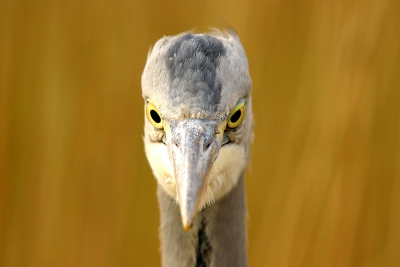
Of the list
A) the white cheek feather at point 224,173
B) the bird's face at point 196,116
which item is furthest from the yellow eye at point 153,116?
A: the white cheek feather at point 224,173

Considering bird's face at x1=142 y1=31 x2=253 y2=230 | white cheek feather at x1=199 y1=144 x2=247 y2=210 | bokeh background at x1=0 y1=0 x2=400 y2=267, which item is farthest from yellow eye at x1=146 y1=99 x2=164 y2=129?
bokeh background at x1=0 y1=0 x2=400 y2=267

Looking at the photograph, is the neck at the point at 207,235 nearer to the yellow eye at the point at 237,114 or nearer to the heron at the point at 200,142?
the heron at the point at 200,142

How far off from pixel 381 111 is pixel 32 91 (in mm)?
978

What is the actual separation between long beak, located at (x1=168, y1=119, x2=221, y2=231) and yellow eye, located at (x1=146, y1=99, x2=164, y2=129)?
0.17 feet

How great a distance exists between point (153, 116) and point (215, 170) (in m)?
0.12

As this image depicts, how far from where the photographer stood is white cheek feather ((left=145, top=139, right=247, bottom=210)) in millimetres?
733

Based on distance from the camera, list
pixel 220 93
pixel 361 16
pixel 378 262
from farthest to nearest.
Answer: pixel 378 262, pixel 361 16, pixel 220 93

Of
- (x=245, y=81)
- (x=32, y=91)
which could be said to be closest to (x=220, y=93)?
(x=245, y=81)

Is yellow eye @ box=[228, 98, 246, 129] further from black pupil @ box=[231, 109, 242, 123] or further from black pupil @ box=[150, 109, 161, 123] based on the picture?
black pupil @ box=[150, 109, 161, 123]

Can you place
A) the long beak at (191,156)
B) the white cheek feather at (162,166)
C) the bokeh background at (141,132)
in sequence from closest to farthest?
the long beak at (191,156) < the white cheek feather at (162,166) < the bokeh background at (141,132)

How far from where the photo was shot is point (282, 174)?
1458 mm

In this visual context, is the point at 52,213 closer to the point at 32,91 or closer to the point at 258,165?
the point at 32,91

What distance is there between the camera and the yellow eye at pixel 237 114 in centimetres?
73

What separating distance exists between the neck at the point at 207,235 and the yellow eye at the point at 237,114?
128 millimetres
